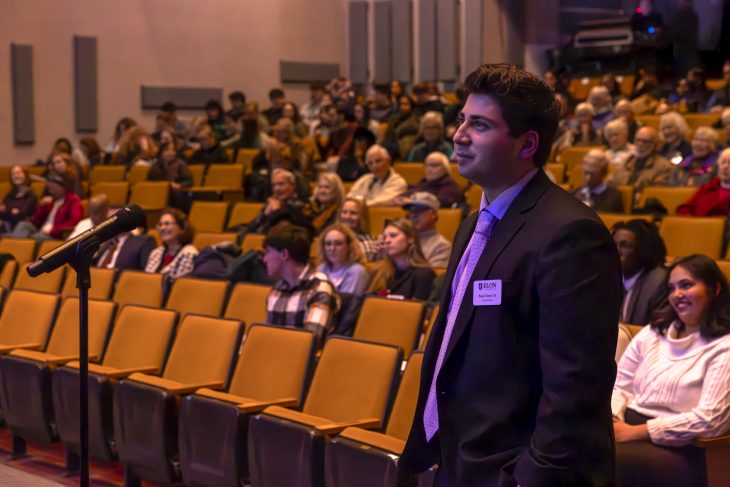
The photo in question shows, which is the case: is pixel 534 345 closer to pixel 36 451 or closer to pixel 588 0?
pixel 36 451

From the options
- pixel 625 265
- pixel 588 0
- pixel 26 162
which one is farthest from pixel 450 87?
pixel 625 265

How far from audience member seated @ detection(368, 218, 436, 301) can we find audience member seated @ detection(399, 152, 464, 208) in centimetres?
169

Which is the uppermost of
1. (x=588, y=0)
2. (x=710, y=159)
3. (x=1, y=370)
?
(x=588, y=0)

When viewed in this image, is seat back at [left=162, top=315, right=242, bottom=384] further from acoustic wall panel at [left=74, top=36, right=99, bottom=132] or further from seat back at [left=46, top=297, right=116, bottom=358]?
acoustic wall panel at [left=74, top=36, right=99, bottom=132]

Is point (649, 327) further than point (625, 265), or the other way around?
point (625, 265)

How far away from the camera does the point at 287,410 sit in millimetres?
3016

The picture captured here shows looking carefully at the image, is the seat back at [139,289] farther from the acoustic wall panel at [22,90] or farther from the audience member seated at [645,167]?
the acoustic wall panel at [22,90]

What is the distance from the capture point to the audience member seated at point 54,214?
7254 mm

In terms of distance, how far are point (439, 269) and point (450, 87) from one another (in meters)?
7.74

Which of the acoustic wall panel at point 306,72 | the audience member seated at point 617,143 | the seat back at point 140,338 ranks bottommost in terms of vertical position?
the seat back at point 140,338

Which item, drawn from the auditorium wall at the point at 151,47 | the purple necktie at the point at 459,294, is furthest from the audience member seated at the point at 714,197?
the auditorium wall at the point at 151,47

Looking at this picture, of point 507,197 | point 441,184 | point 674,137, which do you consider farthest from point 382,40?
point 507,197

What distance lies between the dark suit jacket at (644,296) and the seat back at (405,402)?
1.15m

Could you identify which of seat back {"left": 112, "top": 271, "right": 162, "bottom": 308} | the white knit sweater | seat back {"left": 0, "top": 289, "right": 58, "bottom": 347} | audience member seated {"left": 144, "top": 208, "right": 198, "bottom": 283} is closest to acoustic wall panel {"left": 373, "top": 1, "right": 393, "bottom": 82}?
audience member seated {"left": 144, "top": 208, "right": 198, "bottom": 283}
